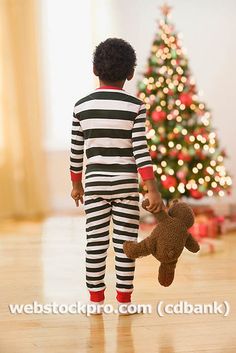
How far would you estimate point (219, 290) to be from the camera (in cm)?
329

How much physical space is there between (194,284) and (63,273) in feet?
2.32

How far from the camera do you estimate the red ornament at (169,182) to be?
15.4 ft

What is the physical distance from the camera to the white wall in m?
5.77

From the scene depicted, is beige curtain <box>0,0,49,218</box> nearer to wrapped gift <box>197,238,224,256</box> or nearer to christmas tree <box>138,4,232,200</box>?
christmas tree <box>138,4,232,200</box>

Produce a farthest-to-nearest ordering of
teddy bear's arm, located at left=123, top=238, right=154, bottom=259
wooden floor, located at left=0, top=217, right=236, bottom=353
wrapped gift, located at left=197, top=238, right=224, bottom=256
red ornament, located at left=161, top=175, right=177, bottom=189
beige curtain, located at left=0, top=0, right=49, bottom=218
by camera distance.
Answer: beige curtain, located at left=0, top=0, right=49, bottom=218, red ornament, located at left=161, top=175, right=177, bottom=189, wrapped gift, located at left=197, top=238, right=224, bottom=256, teddy bear's arm, located at left=123, top=238, right=154, bottom=259, wooden floor, located at left=0, top=217, right=236, bottom=353

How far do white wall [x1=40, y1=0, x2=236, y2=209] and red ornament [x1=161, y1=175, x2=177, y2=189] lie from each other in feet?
4.16

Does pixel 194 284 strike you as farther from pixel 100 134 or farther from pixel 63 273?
pixel 100 134

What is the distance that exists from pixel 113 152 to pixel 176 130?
205 centimetres

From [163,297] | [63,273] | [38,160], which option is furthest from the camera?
[38,160]

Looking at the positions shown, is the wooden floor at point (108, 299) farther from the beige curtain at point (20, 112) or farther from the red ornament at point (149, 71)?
the red ornament at point (149, 71)

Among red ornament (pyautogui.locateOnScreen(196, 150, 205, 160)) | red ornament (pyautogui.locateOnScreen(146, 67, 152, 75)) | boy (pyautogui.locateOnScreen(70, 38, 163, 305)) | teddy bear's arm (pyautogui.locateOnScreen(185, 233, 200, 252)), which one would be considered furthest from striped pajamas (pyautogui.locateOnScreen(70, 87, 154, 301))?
red ornament (pyautogui.locateOnScreen(146, 67, 152, 75))

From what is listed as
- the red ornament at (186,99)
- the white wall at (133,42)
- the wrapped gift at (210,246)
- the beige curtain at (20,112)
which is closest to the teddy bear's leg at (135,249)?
the wrapped gift at (210,246)

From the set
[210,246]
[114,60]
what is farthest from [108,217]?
[210,246]

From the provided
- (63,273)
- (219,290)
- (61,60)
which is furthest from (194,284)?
(61,60)
